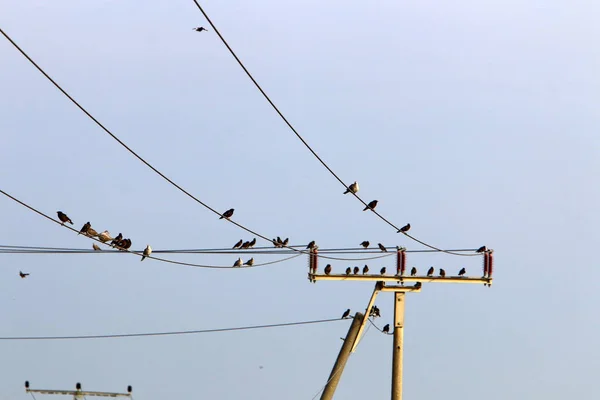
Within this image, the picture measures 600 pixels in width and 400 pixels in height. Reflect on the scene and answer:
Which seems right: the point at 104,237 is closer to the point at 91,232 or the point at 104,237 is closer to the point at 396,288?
the point at 91,232

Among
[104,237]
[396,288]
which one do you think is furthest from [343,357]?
[104,237]

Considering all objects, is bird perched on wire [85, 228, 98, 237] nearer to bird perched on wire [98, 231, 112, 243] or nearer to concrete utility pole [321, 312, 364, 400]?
bird perched on wire [98, 231, 112, 243]

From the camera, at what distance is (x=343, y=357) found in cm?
2838

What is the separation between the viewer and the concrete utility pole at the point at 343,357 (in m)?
28.4

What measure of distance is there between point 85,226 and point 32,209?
917cm

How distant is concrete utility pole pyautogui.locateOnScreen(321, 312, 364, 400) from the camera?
2841 centimetres

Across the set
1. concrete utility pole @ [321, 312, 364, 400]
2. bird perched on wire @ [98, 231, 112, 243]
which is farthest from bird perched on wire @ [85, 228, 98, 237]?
concrete utility pole @ [321, 312, 364, 400]

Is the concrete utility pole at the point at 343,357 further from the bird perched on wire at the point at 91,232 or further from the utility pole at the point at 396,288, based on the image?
the bird perched on wire at the point at 91,232

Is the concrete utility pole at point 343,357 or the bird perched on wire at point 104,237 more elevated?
the bird perched on wire at point 104,237

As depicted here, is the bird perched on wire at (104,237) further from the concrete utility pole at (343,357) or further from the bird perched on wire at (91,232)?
the concrete utility pole at (343,357)

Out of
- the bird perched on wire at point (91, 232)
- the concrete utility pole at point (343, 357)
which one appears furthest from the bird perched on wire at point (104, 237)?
the concrete utility pole at point (343, 357)

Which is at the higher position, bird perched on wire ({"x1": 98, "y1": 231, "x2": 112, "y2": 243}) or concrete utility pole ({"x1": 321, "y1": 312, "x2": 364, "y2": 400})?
bird perched on wire ({"x1": 98, "y1": 231, "x2": 112, "y2": 243})

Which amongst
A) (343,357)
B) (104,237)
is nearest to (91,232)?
(104,237)

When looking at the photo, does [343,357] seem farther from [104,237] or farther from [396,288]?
[104,237]
